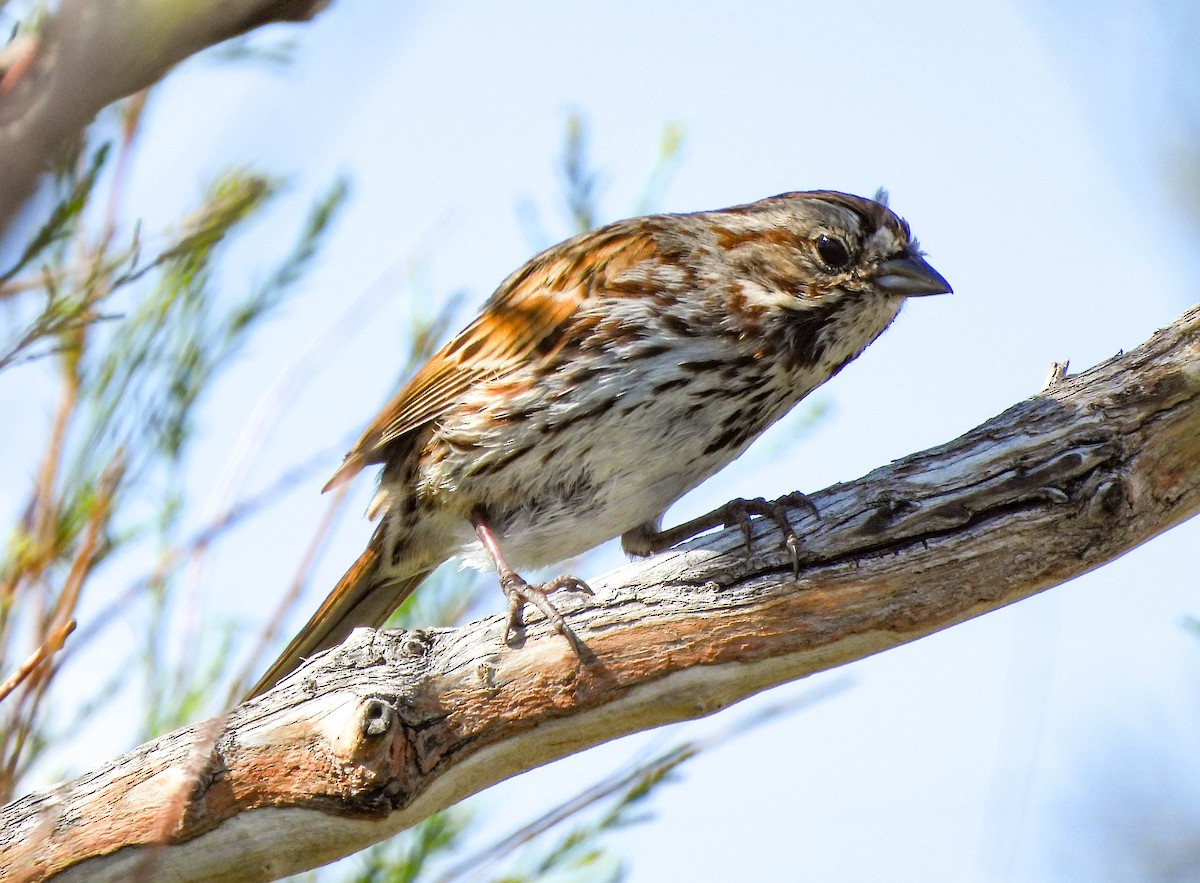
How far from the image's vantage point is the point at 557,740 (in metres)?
2.71

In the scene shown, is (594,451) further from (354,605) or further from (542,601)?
(354,605)

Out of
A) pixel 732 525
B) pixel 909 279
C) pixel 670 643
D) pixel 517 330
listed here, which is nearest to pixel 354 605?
pixel 517 330

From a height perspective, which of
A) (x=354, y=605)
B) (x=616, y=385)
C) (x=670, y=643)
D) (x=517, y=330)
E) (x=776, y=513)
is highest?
(x=517, y=330)

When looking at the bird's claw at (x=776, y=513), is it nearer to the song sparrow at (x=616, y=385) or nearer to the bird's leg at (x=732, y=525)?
the bird's leg at (x=732, y=525)

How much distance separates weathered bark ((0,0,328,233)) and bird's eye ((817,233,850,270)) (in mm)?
2552

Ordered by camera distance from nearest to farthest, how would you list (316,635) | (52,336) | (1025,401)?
(52,336)
(1025,401)
(316,635)

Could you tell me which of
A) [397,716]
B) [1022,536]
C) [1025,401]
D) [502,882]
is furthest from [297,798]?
[1025,401]

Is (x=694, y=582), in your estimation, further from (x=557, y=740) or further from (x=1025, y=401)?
(x=1025, y=401)

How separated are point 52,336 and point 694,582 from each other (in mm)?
1314

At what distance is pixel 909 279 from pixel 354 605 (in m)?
1.72

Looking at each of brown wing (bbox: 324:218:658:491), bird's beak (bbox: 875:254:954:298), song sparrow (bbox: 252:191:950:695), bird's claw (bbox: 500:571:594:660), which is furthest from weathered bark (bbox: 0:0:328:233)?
bird's beak (bbox: 875:254:954:298)

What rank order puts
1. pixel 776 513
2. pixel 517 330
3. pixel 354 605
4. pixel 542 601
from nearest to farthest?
pixel 542 601
pixel 776 513
pixel 517 330
pixel 354 605

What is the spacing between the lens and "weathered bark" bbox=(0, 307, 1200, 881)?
2541 millimetres

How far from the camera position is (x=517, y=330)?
363cm
